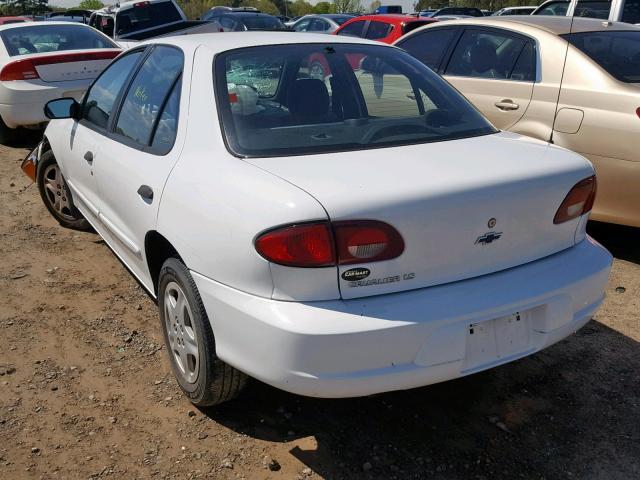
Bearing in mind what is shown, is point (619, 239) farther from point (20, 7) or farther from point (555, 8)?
point (20, 7)

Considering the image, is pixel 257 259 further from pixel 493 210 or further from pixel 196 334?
pixel 493 210

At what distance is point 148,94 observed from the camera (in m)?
3.25

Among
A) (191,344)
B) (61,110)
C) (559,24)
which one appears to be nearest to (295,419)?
(191,344)

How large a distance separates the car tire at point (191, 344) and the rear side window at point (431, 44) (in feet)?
12.3

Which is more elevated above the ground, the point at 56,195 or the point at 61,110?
the point at 61,110

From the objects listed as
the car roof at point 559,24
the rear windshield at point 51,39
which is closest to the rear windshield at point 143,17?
the rear windshield at point 51,39

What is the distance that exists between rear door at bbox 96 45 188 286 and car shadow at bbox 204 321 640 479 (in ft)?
3.20

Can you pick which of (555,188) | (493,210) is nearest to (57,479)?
(493,210)

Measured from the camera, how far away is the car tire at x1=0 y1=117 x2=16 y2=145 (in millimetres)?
8266

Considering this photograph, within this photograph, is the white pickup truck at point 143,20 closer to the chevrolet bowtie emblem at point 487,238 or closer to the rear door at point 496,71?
the rear door at point 496,71

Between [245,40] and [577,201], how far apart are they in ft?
5.65

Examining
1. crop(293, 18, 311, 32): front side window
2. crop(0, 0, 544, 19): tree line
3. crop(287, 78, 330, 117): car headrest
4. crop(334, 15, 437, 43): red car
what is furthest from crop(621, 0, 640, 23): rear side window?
crop(0, 0, 544, 19): tree line

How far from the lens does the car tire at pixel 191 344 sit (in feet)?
8.27

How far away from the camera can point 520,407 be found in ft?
9.45
